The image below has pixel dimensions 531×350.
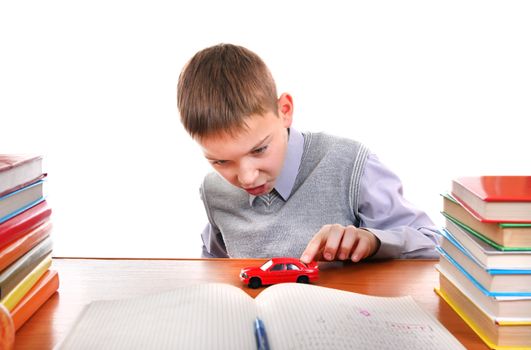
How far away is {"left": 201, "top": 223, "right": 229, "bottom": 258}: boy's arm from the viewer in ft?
6.03

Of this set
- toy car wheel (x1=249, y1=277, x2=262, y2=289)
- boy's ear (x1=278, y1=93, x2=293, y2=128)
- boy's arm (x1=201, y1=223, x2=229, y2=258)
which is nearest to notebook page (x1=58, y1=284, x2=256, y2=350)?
toy car wheel (x1=249, y1=277, x2=262, y2=289)

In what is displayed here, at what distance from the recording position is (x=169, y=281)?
107 cm

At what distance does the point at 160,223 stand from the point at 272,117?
157 cm

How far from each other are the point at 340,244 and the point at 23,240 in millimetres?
554

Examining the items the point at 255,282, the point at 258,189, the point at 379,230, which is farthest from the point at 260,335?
the point at 258,189

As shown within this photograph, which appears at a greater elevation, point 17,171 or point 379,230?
point 17,171

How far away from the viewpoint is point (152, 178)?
2.77m

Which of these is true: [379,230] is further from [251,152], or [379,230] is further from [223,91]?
[223,91]

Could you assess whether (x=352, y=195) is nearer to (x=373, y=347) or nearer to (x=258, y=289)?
(x=258, y=289)

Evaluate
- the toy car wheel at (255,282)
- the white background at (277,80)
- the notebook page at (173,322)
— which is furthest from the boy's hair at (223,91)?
the white background at (277,80)

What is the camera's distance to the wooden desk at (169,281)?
86 centimetres

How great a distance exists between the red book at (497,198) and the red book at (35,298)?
2.05 feet

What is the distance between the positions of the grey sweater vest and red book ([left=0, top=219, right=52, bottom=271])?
0.72 metres

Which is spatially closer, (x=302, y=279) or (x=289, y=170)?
(x=302, y=279)
